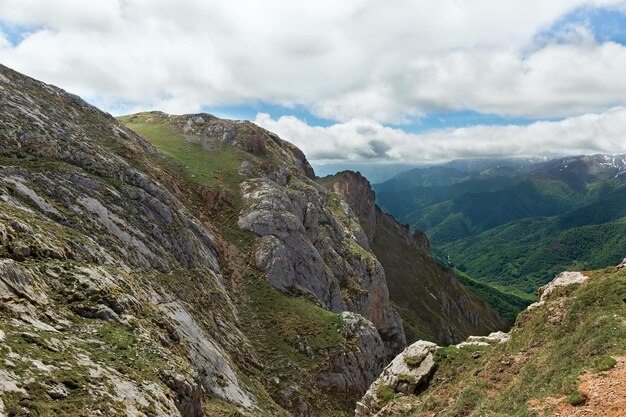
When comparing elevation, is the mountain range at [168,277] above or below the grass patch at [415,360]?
above

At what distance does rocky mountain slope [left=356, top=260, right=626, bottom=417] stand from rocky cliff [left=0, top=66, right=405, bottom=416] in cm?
1422

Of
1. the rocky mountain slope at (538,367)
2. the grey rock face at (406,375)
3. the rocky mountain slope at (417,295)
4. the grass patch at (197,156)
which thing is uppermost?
the grass patch at (197,156)

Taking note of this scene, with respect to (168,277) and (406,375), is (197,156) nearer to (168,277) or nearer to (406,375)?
(168,277)

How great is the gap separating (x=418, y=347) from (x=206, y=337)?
21265 mm

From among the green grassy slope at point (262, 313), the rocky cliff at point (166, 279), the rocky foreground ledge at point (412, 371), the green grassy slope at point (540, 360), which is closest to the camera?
the rocky cliff at point (166, 279)

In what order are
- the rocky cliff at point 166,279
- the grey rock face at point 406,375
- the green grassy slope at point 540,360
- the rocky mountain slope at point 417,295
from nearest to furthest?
the rocky cliff at point 166,279 → the green grassy slope at point 540,360 → the grey rock face at point 406,375 → the rocky mountain slope at point 417,295

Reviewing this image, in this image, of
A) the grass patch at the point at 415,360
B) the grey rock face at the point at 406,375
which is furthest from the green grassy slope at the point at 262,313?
the grass patch at the point at 415,360

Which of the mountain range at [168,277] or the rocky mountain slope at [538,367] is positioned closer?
the rocky mountain slope at [538,367]

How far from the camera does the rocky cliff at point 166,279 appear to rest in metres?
20.2

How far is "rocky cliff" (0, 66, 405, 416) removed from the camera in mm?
20219

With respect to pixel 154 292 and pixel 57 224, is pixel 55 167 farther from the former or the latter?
pixel 154 292

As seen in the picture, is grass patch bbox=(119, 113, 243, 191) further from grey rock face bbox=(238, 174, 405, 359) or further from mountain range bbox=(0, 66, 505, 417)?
grey rock face bbox=(238, 174, 405, 359)

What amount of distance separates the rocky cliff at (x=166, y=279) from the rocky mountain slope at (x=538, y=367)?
14.2 m

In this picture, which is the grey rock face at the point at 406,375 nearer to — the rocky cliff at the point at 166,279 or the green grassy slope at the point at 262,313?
the rocky cliff at the point at 166,279
